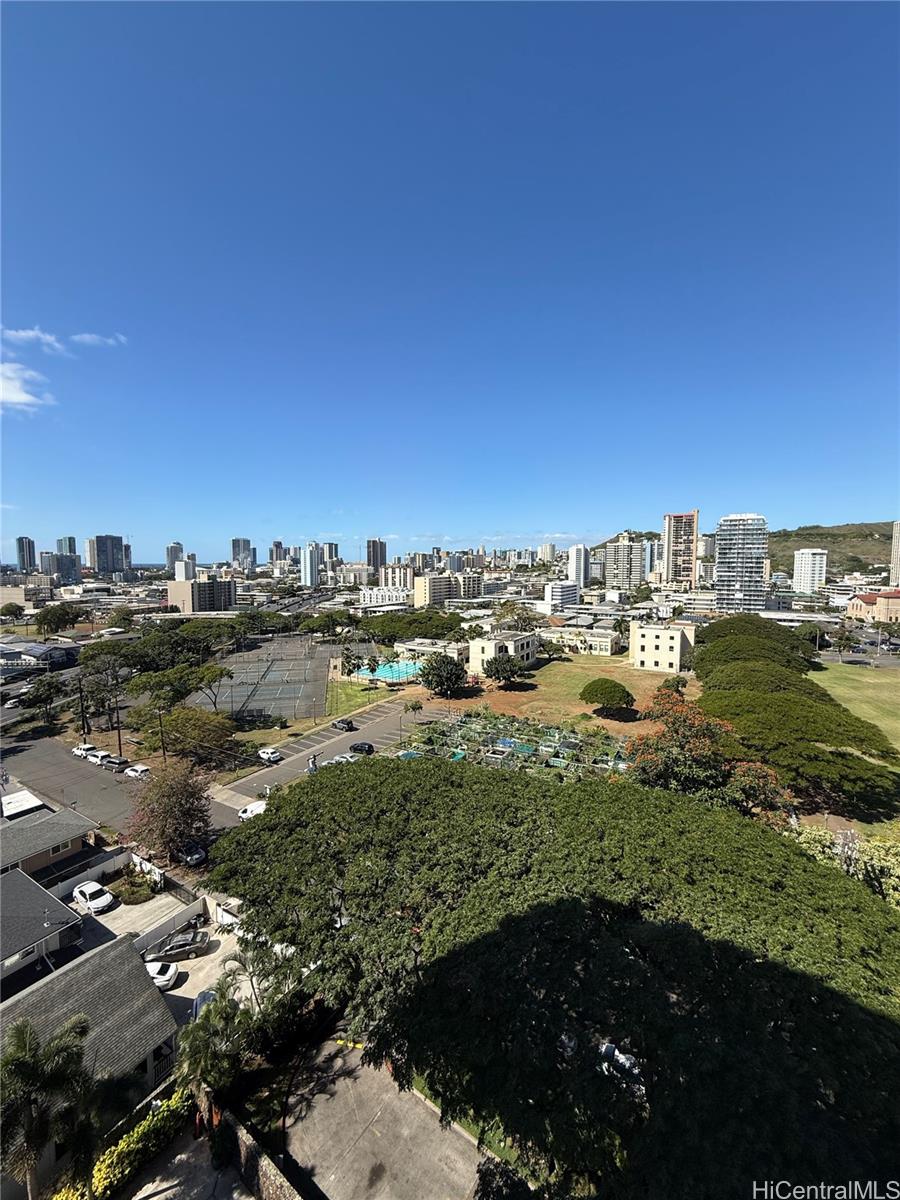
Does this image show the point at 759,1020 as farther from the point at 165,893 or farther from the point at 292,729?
the point at 292,729

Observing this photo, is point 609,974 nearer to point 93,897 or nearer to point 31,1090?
point 31,1090

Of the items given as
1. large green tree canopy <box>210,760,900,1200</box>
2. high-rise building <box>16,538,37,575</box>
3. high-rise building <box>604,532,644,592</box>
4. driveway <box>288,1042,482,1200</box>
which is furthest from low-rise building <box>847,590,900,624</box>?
high-rise building <box>16,538,37,575</box>

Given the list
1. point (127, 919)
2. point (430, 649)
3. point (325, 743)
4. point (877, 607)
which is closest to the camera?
point (127, 919)

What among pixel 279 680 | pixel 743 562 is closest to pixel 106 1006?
pixel 279 680

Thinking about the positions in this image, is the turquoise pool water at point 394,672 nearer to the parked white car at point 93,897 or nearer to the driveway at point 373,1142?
the parked white car at point 93,897

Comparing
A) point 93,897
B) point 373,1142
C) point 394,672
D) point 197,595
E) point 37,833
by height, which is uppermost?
point 197,595

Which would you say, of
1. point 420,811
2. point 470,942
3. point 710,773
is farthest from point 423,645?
point 470,942

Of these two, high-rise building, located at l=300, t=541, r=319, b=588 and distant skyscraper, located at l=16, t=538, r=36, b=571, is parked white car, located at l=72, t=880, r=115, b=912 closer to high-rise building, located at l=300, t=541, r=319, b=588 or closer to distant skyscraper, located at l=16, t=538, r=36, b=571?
high-rise building, located at l=300, t=541, r=319, b=588
